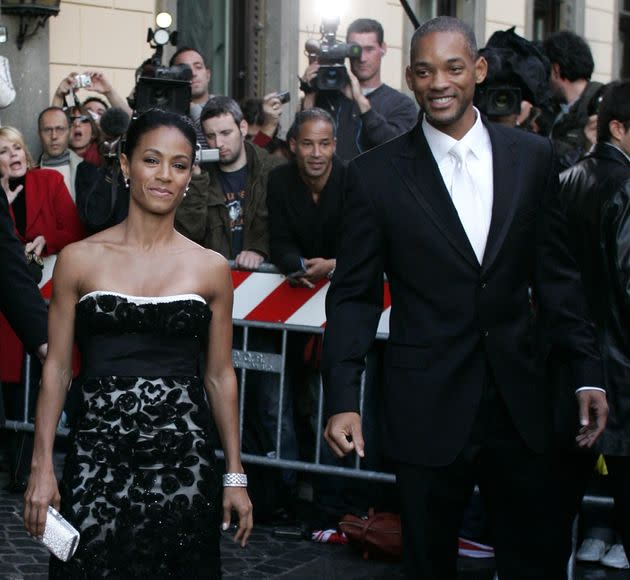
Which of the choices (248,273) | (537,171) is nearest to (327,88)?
(248,273)

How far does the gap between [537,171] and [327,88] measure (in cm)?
441

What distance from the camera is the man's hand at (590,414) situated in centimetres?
448

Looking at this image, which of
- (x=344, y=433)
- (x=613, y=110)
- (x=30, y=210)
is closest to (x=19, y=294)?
(x=344, y=433)

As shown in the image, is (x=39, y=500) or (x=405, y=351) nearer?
(x=39, y=500)

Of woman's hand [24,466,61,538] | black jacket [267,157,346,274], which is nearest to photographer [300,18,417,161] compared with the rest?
black jacket [267,157,346,274]

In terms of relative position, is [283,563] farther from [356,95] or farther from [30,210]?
[356,95]

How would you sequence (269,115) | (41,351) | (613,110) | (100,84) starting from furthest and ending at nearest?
1. (269,115)
2. (100,84)
3. (613,110)
4. (41,351)

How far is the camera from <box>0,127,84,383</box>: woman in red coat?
26.8 feet

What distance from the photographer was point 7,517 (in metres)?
7.45

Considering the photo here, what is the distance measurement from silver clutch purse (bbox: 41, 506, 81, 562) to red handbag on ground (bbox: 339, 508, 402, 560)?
2.77 metres

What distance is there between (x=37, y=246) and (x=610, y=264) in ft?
12.6

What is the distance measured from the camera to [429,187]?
14.5ft

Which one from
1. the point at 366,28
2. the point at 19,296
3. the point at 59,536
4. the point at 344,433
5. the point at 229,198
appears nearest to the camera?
the point at 59,536

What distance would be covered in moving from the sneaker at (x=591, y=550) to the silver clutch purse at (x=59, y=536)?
324 centimetres
